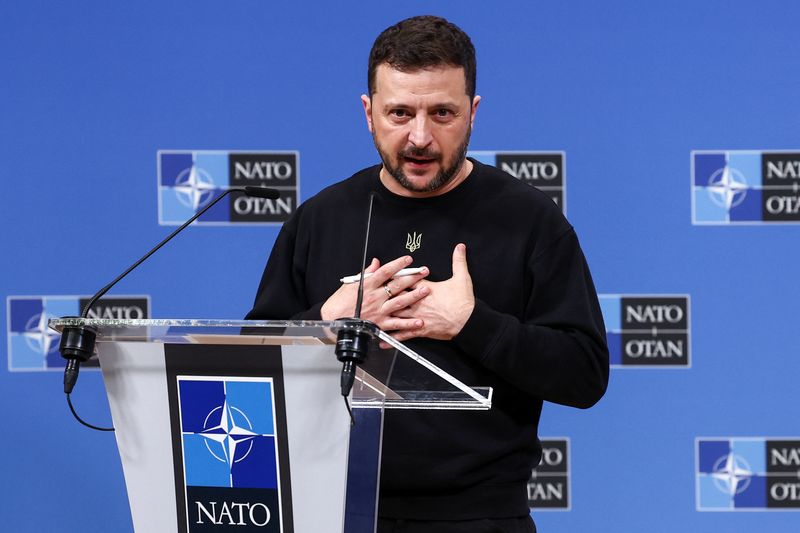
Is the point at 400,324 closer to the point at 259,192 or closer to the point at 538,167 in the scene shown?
the point at 259,192

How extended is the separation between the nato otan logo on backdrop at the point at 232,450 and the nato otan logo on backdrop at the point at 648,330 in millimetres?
1889

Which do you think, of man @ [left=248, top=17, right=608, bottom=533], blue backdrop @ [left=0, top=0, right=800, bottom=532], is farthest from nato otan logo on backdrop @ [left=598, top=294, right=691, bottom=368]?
man @ [left=248, top=17, right=608, bottom=533]

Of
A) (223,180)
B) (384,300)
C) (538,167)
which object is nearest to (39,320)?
(223,180)

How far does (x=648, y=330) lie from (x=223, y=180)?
1298mm

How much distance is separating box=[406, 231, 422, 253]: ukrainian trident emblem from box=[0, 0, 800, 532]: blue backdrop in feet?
4.16

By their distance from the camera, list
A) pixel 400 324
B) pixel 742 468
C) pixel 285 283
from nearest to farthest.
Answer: pixel 400 324 → pixel 285 283 → pixel 742 468

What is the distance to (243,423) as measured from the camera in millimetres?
1145

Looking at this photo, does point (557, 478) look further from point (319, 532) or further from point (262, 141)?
point (319, 532)

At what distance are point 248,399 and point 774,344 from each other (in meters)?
2.14

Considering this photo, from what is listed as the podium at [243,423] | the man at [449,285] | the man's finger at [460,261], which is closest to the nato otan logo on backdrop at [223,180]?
the man at [449,285]

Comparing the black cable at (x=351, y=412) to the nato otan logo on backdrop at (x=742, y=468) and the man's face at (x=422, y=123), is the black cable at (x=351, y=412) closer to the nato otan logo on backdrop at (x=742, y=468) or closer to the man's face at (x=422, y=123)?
the man's face at (x=422, y=123)

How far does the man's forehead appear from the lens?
165 centimetres

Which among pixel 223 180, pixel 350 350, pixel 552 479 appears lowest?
pixel 552 479

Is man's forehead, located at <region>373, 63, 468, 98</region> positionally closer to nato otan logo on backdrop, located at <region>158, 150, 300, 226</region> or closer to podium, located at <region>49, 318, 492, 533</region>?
podium, located at <region>49, 318, 492, 533</region>
